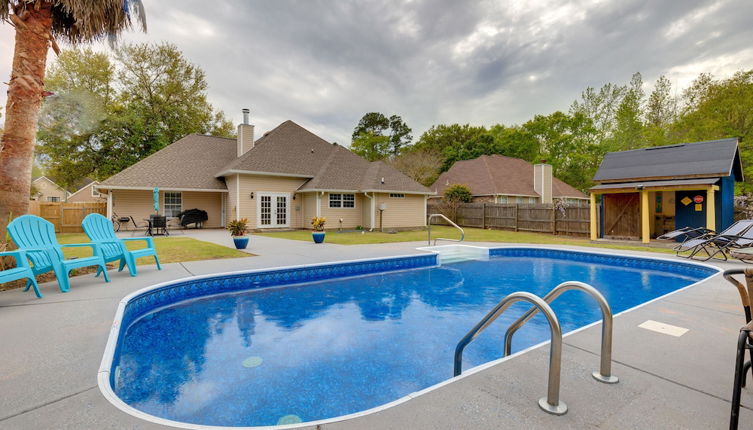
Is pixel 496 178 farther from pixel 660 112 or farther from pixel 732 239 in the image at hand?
pixel 732 239

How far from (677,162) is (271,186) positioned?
19.1m

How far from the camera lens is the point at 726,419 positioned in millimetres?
1895

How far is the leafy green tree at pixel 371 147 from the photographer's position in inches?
1565

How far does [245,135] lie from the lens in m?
19.8

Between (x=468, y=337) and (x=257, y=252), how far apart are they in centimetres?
Answer: 830

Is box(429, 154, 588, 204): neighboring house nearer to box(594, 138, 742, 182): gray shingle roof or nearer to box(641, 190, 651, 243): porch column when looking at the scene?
box(594, 138, 742, 182): gray shingle roof

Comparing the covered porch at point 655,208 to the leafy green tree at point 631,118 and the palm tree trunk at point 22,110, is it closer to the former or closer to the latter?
the leafy green tree at point 631,118

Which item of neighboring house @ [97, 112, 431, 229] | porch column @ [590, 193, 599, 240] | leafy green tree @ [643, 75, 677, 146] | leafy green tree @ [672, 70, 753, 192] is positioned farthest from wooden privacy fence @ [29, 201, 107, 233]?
leafy green tree @ [643, 75, 677, 146]

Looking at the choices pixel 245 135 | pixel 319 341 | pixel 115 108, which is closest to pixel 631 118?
pixel 245 135

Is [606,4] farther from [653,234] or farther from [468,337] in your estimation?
[468,337]

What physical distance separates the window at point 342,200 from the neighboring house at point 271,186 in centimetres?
6

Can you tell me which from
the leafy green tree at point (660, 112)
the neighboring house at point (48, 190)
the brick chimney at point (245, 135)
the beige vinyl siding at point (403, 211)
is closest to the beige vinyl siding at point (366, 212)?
the beige vinyl siding at point (403, 211)

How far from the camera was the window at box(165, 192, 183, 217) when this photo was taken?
1811 centimetres

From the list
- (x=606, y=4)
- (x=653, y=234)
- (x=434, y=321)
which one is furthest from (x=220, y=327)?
(x=653, y=234)
